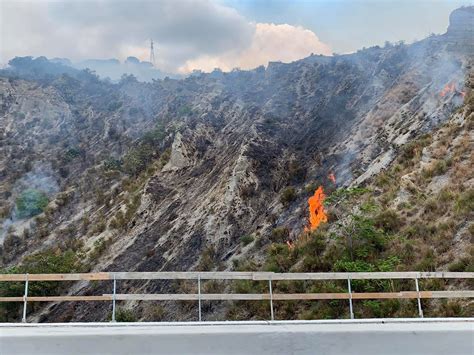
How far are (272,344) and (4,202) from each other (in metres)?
→ 37.6

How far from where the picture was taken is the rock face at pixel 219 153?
915 inches

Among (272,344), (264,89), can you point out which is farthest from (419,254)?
(264,89)

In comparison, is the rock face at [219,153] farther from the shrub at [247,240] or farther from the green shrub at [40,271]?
the green shrub at [40,271]

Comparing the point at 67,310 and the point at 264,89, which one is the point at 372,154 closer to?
the point at 67,310

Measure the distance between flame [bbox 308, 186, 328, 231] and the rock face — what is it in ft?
1.59

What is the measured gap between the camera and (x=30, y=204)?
34.8 m

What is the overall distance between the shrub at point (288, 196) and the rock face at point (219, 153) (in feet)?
0.55

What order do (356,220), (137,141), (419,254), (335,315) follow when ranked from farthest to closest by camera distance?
(137,141), (356,220), (419,254), (335,315)

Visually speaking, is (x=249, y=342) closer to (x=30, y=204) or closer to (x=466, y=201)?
(x=466, y=201)

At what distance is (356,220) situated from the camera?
1599cm

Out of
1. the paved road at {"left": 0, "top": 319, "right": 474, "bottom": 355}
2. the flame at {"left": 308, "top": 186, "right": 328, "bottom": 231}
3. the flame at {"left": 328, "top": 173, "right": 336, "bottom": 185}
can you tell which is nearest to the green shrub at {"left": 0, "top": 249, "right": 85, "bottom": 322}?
the flame at {"left": 308, "top": 186, "right": 328, "bottom": 231}

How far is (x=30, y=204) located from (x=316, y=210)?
77.8ft

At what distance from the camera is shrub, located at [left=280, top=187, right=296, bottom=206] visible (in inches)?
931

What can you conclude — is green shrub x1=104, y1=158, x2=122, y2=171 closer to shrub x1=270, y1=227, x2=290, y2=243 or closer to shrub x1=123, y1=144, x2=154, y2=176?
shrub x1=123, y1=144, x2=154, y2=176
